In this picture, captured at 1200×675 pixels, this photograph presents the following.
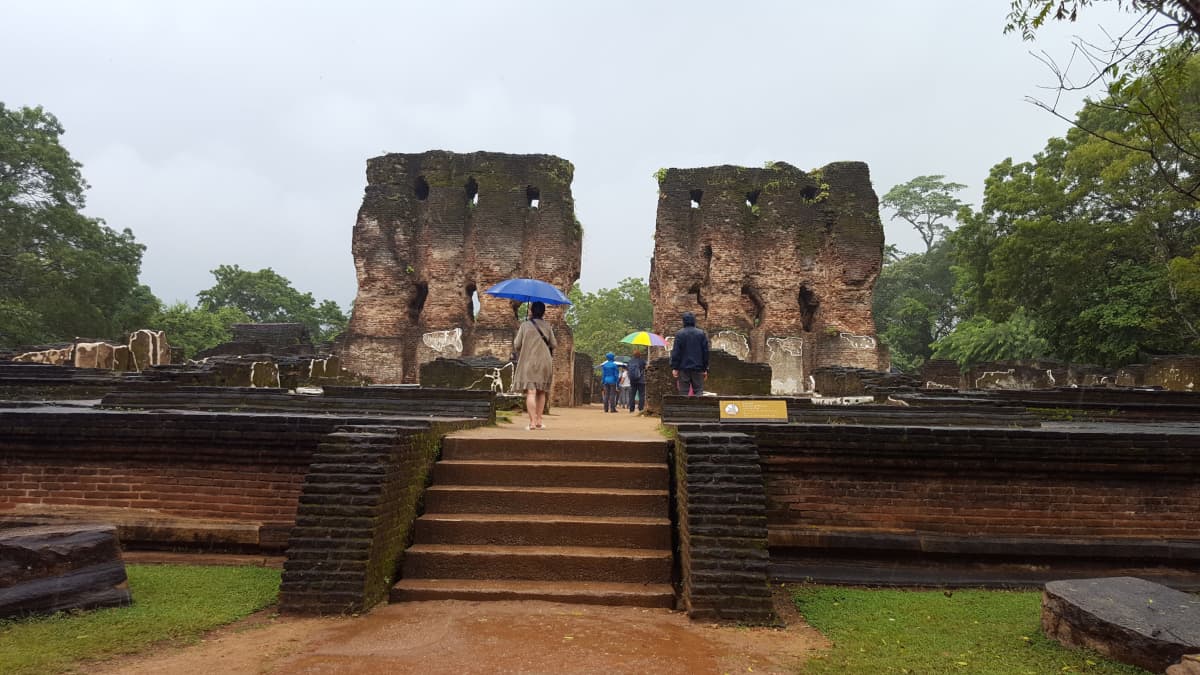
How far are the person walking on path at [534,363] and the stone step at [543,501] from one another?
6.85 ft

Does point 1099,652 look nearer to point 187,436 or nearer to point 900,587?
point 900,587

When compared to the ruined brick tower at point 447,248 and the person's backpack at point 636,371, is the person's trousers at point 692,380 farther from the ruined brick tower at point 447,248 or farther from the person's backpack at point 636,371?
the ruined brick tower at point 447,248

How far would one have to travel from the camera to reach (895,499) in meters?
4.58

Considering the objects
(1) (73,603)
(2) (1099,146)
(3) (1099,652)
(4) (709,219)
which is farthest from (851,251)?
(1) (73,603)

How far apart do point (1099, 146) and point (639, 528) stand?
20989 mm

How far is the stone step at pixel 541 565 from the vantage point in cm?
406

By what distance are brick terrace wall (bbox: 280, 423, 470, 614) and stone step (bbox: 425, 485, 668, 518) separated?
0.81 ft

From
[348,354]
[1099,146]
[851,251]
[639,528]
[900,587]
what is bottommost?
[900,587]

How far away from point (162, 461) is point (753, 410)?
171 inches

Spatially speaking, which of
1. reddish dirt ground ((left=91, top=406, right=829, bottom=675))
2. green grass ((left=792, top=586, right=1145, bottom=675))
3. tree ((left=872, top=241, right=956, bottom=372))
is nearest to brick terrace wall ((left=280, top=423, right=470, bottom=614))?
reddish dirt ground ((left=91, top=406, right=829, bottom=675))

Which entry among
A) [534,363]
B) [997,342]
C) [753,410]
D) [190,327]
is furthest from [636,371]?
[190,327]

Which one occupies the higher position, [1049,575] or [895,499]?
[895,499]

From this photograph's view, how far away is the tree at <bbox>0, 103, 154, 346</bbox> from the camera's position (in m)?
24.4

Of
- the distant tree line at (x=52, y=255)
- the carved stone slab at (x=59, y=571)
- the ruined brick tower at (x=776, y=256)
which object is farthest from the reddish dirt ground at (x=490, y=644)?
the distant tree line at (x=52, y=255)
